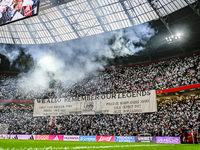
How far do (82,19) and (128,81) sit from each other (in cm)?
1274

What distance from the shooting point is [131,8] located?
83.4 feet

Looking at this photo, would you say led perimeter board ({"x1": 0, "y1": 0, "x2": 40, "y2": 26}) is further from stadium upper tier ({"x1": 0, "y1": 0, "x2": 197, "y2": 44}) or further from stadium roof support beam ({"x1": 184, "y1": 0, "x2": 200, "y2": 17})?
stadium roof support beam ({"x1": 184, "y1": 0, "x2": 200, "y2": 17})

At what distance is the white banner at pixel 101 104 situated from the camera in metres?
23.4

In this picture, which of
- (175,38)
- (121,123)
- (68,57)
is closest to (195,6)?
(175,38)

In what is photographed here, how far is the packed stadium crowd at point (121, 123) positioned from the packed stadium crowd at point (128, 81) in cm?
331

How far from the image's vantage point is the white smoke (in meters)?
30.7

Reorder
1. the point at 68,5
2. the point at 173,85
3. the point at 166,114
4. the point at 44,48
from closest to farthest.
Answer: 1. the point at 166,114
2. the point at 173,85
3. the point at 68,5
4. the point at 44,48

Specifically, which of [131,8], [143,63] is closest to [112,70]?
[143,63]

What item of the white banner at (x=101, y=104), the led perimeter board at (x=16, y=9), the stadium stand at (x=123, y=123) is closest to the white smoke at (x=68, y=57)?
the white banner at (x=101, y=104)

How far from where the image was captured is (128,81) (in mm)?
28484

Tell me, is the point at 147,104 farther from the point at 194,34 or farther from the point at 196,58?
the point at 194,34

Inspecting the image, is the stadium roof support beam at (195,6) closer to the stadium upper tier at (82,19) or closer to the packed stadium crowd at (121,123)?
the stadium upper tier at (82,19)

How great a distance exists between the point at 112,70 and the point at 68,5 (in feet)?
46.0

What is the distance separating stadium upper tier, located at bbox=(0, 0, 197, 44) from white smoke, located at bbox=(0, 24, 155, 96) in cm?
147
